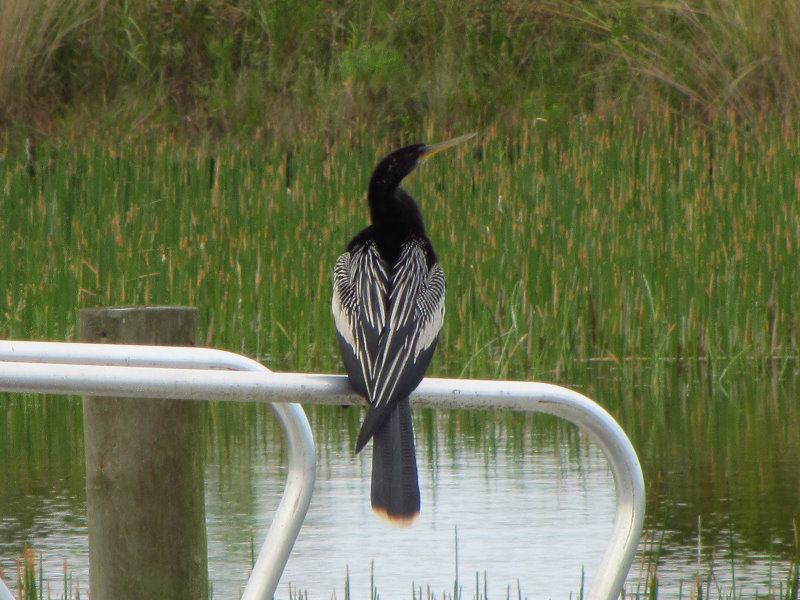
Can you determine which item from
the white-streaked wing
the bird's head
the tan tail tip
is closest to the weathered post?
the white-streaked wing

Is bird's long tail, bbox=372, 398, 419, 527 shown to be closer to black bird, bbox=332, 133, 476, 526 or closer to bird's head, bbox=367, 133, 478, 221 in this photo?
black bird, bbox=332, 133, 476, 526

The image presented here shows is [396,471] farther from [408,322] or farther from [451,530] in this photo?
[451,530]

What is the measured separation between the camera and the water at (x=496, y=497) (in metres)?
4.64

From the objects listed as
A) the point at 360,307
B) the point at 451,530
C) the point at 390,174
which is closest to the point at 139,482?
the point at 360,307

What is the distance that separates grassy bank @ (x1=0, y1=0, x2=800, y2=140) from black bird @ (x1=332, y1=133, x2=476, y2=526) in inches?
341

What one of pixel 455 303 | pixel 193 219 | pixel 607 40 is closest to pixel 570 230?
pixel 455 303

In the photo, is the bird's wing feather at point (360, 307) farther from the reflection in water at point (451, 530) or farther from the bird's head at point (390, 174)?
the reflection in water at point (451, 530)

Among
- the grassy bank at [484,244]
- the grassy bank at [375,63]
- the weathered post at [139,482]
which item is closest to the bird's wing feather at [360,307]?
the weathered post at [139,482]

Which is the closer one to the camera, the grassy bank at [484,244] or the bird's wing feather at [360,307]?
the bird's wing feather at [360,307]

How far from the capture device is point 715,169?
10.6 m

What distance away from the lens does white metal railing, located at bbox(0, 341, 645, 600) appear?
2615 millimetres

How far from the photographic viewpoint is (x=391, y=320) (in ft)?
11.8

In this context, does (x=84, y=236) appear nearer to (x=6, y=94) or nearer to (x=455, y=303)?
(x=455, y=303)

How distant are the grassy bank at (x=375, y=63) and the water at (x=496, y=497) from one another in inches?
259
